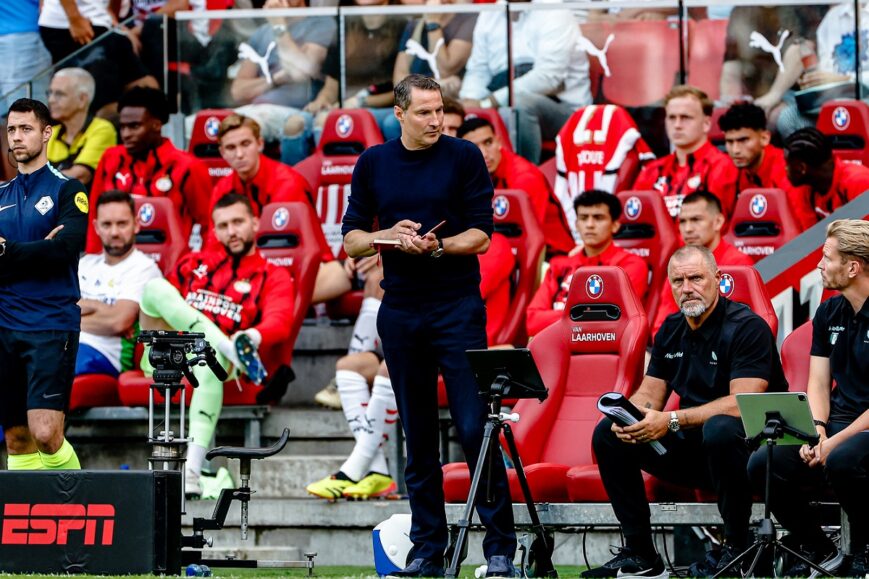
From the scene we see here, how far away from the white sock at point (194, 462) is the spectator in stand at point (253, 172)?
8.01 ft

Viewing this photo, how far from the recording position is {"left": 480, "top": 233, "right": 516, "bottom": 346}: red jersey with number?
9.90 metres

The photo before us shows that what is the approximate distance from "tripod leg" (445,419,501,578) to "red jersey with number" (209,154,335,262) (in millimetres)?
4887

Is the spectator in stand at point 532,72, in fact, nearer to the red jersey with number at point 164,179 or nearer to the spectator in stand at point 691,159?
the spectator in stand at point 691,159

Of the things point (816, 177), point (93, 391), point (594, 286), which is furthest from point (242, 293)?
point (816, 177)

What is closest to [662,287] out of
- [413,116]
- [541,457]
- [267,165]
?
[541,457]

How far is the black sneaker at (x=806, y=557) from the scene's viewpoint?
21.8ft

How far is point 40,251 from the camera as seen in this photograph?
292 inches

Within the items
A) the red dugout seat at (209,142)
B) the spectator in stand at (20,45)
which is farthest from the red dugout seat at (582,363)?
the spectator in stand at (20,45)

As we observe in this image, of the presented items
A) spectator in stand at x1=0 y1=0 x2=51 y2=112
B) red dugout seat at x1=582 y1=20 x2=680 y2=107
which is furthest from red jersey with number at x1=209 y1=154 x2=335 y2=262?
spectator in stand at x1=0 y1=0 x2=51 y2=112

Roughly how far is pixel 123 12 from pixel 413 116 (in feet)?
23.3

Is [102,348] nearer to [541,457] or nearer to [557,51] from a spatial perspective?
[541,457]

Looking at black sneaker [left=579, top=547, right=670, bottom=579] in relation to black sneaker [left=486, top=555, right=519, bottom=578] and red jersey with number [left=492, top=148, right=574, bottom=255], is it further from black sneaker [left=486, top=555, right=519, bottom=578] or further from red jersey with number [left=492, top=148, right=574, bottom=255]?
red jersey with number [left=492, top=148, right=574, bottom=255]

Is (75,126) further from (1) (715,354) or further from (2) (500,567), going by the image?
(2) (500,567)

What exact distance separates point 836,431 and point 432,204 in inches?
74.7
